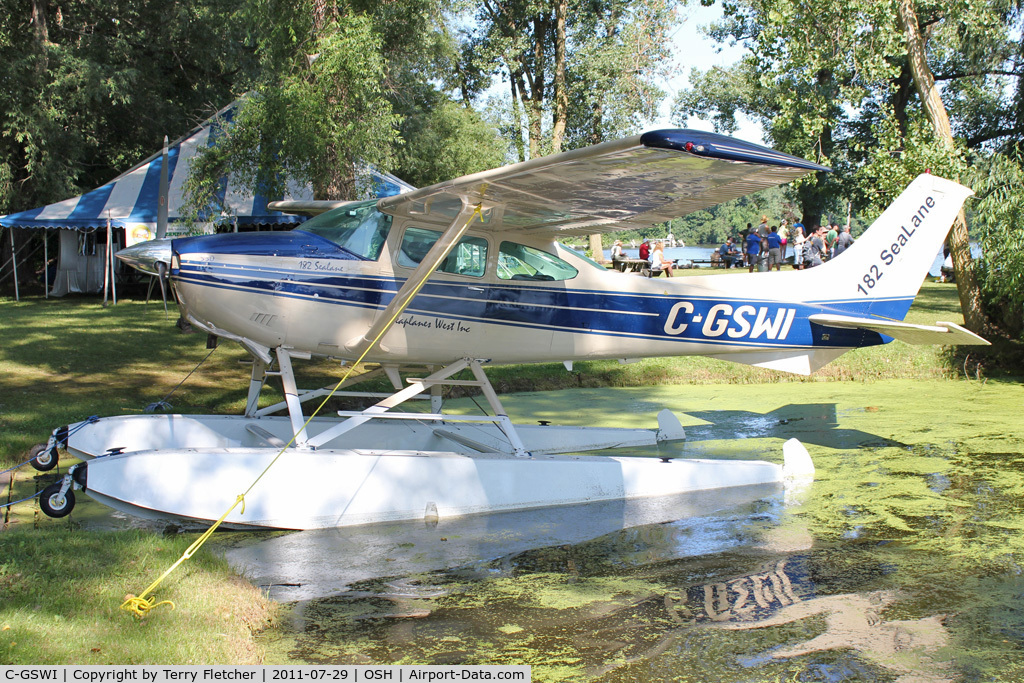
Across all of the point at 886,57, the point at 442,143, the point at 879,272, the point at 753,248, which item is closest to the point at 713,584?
the point at 879,272

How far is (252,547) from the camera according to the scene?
558 centimetres

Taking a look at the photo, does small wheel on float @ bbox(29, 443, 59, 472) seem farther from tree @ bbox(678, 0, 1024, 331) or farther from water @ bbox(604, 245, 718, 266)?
water @ bbox(604, 245, 718, 266)

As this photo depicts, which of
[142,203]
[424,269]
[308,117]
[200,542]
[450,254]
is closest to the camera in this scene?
[200,542]

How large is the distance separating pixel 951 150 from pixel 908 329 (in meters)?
8.26

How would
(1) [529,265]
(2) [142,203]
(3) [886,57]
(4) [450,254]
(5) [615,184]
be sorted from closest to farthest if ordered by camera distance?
(5) [615,184] → (4) [450,254] → (1) [529,265] → (3) [886,57] → (2) [142,203]

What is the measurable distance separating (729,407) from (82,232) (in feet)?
65.2

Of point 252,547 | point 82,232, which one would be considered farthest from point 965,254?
point 82,232

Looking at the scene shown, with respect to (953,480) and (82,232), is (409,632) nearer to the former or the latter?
(953,480)

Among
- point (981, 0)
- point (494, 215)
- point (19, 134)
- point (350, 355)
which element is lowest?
point (350, 355)

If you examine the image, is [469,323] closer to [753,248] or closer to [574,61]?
[753,248]

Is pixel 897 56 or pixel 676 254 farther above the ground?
pixel 897 56

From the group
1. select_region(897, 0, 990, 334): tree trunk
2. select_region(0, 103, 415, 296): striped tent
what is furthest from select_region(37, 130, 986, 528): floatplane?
select_region(0, 103, 415, 296): striped tent

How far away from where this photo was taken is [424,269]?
638cm

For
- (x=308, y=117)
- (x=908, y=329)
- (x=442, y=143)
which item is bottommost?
(x=908, y=329)
